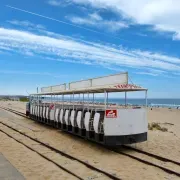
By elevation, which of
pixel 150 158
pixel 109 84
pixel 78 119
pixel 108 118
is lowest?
pixel 150 158

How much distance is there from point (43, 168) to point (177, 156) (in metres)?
5.49

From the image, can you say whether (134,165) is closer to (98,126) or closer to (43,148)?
(98,126)

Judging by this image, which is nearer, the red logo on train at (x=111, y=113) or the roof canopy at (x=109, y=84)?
the red logo on train at (x=111, y=113)

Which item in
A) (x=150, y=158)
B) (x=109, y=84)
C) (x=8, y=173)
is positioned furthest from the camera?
(x=109, y=84)

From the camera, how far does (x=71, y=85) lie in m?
16.3

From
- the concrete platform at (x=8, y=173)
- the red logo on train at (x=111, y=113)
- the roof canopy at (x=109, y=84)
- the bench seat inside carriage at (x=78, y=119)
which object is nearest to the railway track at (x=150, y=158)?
the bench seat inside carriage at (x=78, y=119)

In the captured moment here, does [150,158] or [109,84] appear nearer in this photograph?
[150,158]

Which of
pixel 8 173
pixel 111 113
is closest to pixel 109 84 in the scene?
pixel 111 113

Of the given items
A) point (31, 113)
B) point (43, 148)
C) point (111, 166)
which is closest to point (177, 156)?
point (111, 166)

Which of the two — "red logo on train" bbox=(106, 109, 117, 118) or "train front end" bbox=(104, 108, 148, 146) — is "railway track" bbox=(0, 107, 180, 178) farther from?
"red logo on train" bbox=(106, 109, 117, 118)

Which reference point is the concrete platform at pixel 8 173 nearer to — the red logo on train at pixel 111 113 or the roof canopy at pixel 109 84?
the red logo on train at pixel 111 113

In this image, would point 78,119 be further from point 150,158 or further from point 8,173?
point 8,173

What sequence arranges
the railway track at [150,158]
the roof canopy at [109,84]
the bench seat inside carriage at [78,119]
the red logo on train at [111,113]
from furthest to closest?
the bench seat inside carriage at [78,119]
the roof canopy at [109,84]
the red logo on train at [111,113]
the railway track at [150,158]

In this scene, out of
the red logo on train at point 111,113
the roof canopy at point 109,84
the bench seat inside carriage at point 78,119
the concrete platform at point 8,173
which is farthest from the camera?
the bench seat inside carriage at point 78,119
